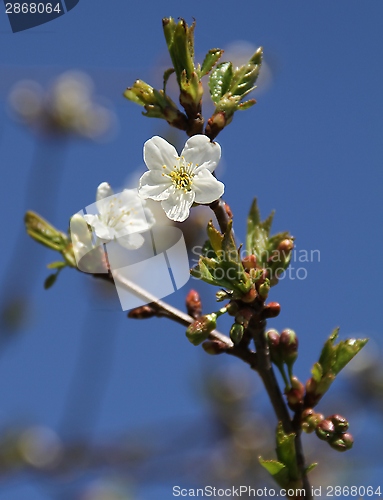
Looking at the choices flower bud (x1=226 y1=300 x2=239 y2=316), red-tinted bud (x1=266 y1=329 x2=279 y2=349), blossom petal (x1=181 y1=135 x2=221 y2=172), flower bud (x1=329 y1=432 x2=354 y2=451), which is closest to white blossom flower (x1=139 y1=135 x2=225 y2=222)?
blossom petal (x1=181 y1=135 x2=221 y2=172)

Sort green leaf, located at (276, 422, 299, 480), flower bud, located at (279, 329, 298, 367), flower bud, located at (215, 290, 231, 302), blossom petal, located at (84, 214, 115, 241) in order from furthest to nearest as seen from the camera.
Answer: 1. blossom petal, located at (84, 214, 115, 241)
2. flower bud, located at (279, 329, 298, 367)
3. flower bud, located at (215, 290, 231, 302)
4. green leaf, located at (276, 422, 299, 480)

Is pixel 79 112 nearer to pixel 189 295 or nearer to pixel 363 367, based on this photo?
pixel 363 367

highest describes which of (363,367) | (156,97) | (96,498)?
(156,97)

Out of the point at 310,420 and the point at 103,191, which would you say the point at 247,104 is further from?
the point at 310,420

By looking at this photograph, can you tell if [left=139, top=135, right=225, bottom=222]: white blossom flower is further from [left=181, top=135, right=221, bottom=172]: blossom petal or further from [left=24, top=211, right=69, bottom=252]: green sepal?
[left=24, top=211, right=69, bottom=252]: green sepal

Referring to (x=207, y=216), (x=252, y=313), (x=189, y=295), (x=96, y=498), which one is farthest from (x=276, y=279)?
(x=96, y=498)

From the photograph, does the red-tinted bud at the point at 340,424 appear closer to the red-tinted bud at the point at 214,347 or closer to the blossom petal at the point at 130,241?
the red-tinted bud at the point at 214,347
